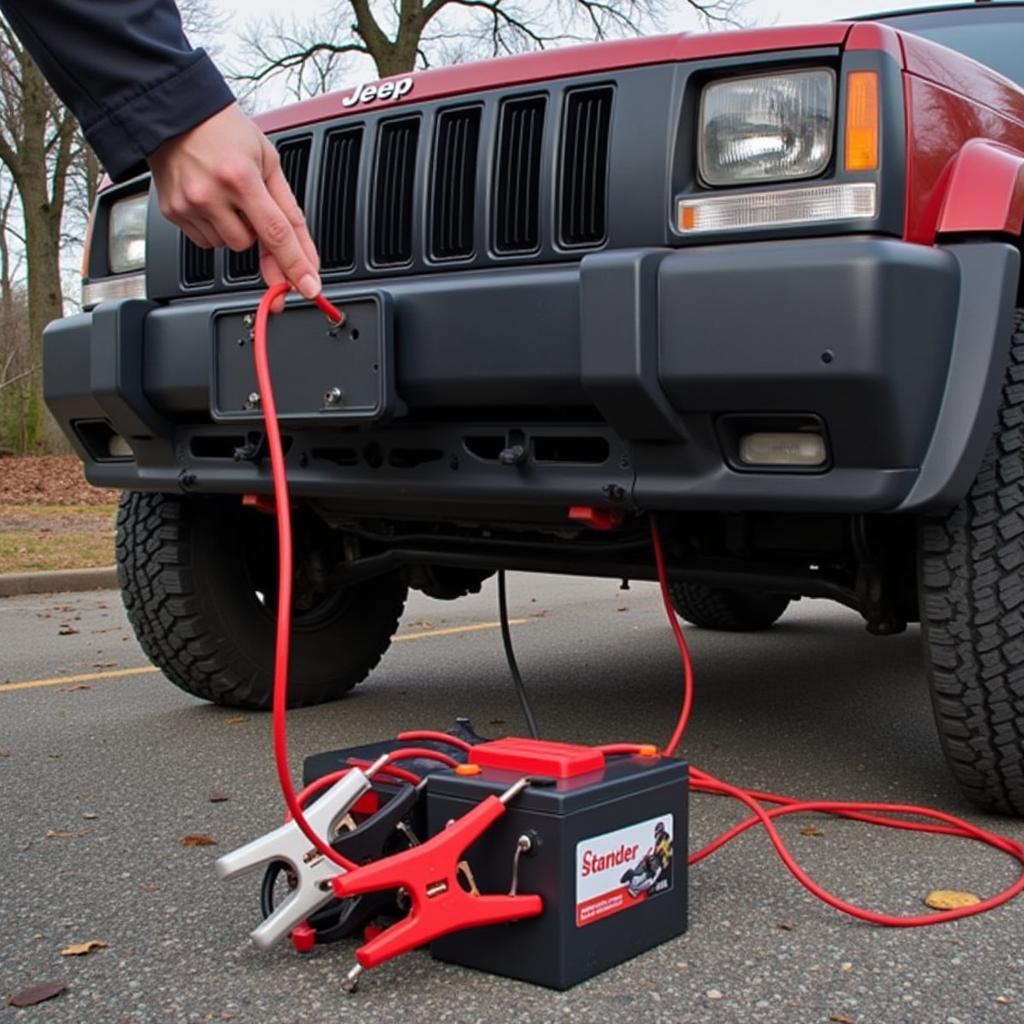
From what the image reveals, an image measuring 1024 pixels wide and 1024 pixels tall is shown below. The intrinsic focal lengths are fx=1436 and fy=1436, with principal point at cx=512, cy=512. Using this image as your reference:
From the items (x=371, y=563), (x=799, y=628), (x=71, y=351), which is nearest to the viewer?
(x=71, y=351)

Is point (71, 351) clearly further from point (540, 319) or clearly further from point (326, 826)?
point (326, 826)

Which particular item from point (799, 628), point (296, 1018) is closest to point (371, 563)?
point (296, 1018)

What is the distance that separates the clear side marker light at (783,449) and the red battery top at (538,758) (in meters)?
0.78

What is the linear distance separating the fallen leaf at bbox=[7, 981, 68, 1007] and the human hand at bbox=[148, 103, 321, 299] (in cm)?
114

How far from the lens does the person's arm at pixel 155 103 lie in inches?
49.5

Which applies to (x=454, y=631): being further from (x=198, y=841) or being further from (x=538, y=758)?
(x=538, y=758)

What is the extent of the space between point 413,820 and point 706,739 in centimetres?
164

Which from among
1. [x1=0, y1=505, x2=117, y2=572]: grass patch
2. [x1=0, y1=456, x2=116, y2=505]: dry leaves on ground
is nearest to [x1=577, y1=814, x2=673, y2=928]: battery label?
[x1=0, y1=505, x2=117, y2=572]: grass patch

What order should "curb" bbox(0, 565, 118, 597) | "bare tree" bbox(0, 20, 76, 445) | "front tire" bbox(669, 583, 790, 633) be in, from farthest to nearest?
"bare tree" bbox(0, 20, 76, 445), "curb" bbox(0, 565, 118, 597), "front tire" bbox(669, 583, 790, 633)

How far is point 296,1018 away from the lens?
197cm

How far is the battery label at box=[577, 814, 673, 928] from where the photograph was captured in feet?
6.85

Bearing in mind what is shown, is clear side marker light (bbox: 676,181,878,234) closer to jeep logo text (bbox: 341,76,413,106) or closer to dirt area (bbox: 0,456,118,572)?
jeep logo text (bbox: 341,76,413,106)

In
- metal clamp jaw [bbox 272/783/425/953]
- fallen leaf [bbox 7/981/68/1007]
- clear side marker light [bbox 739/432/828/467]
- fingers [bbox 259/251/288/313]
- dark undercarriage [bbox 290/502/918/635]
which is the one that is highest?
fingers [bbox 259/251/288/313]

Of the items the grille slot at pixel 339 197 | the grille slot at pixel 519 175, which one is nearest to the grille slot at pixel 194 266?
the grille slot at pixel 339 197
